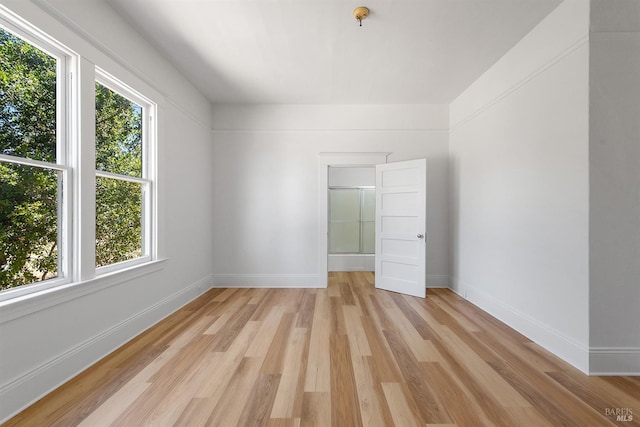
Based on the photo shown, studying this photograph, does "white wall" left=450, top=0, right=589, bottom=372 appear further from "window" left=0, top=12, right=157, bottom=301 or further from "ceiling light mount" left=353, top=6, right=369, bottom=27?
"window" left=0, top=12, right=157, bottom=301

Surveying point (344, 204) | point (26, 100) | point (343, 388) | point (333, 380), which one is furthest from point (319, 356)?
point (344, 204)

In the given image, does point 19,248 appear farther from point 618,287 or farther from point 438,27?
point 618,287

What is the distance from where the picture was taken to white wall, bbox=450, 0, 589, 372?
2141 millimetres

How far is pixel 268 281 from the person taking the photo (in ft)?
14.6

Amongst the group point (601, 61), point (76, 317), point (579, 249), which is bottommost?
point (76, 317)

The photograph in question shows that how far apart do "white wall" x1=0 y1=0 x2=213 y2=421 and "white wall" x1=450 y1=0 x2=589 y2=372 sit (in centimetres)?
372

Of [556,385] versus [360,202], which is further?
[360,202]

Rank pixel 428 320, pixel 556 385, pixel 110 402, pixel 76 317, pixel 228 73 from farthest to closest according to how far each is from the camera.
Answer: pixel 228 73 → pixel 428 320 → pixel 76 317 → pixel 556 385 → pixel 110 402

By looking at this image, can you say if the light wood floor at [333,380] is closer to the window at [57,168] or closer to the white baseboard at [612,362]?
the white baseboard at [612,362]

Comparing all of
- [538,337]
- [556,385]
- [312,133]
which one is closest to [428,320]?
[538,337]

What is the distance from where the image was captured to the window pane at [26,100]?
165cm

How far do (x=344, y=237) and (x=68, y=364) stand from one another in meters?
5.18

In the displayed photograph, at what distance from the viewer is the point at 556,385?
1896 millimetres

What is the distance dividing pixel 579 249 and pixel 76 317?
12.4ft
